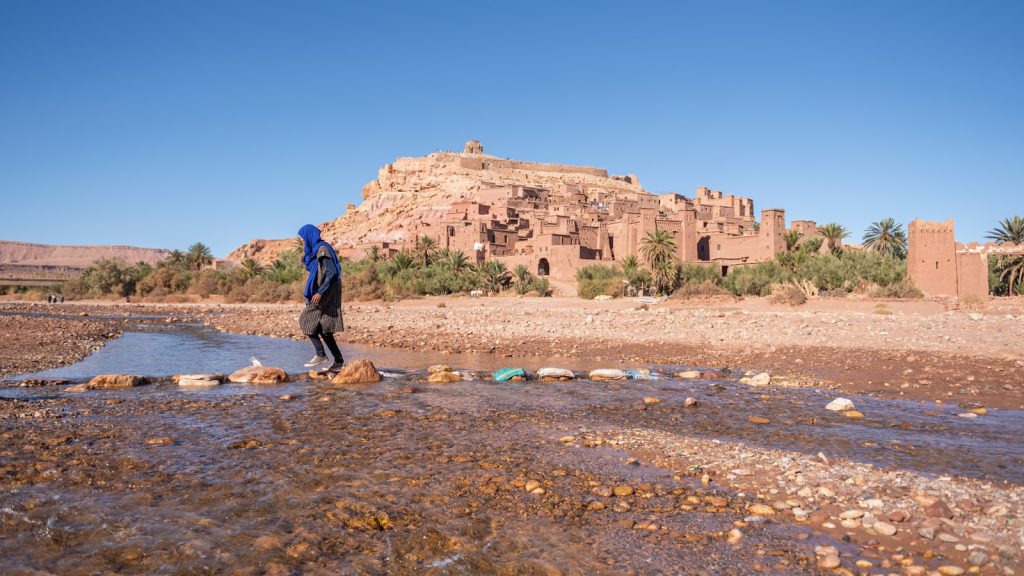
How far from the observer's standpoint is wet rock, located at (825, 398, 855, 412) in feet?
21.9

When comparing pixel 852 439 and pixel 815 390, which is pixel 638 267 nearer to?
pixel 815 390

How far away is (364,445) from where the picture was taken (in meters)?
5.02

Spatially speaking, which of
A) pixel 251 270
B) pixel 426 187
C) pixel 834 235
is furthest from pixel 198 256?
pixel 834 235

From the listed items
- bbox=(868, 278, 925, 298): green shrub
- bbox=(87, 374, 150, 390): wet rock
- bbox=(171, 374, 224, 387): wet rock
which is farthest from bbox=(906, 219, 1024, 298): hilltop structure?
bbox=(87, 374, 150, 390): wet rock

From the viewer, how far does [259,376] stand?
8.63 metres

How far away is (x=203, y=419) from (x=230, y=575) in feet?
11.8

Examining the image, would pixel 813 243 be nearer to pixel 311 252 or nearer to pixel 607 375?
pixel 607 375

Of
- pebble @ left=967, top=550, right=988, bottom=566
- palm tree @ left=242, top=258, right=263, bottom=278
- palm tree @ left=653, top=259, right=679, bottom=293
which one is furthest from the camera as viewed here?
palm tree @ left=242, top=258, right=263, bottom=278

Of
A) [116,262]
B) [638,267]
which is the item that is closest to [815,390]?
[638,267]

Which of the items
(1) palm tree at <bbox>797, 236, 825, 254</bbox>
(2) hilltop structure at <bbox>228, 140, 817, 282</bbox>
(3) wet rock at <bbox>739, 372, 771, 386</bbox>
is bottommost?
(3) wet rock at <bbox>739, 372, 771, 386</bbox>

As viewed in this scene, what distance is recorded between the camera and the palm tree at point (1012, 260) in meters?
33.7

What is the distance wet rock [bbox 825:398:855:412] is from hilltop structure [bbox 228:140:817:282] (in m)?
38.5

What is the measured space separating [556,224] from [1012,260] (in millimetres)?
30277

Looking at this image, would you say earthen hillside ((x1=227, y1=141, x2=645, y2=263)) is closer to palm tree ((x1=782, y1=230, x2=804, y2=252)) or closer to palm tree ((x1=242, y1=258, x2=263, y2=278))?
palm tree ((x1=242, y1=258, x2=263, y2=278))
